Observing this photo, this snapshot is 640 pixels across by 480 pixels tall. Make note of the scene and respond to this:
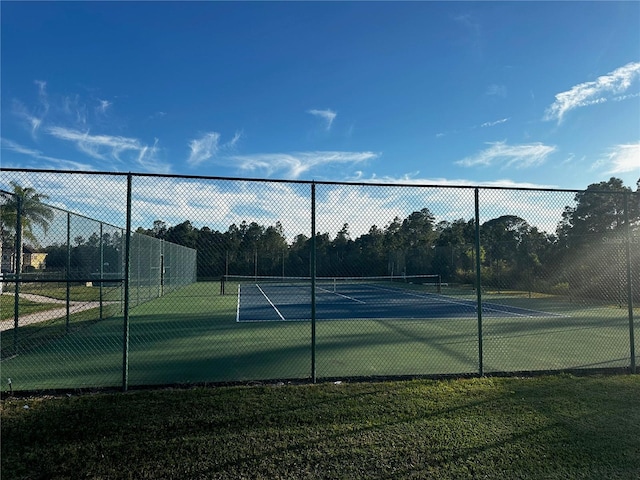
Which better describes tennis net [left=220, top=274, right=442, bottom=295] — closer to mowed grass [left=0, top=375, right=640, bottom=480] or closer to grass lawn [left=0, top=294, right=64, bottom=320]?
mowed grass [left=0, top=375, right=640, bottom=480]

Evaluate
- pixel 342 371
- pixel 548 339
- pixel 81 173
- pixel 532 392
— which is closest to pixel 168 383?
pixel 342 371

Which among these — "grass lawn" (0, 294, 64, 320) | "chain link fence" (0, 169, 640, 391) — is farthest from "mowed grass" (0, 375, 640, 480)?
"grass lawn" (0, 294, 64, 320)

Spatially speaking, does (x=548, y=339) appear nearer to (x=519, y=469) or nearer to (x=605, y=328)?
(x=605, y=328)

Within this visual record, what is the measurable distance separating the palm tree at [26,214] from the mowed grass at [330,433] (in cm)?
312

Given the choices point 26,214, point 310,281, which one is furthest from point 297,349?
point 26,214

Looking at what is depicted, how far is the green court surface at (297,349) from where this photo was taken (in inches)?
240

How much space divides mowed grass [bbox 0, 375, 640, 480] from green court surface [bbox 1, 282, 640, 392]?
0.83 m

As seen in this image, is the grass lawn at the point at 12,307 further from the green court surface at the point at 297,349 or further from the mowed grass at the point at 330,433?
the mowed grass at the point at 330,433

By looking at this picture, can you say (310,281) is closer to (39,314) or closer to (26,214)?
(26,214)

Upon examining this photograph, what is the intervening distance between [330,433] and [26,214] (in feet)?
21.1

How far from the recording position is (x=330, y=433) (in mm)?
3906

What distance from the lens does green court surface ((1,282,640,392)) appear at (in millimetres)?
6094

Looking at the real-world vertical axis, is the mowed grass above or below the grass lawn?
below

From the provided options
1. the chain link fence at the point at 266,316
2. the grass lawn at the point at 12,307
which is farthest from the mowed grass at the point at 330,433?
the grass lawn at the point at 12,307
